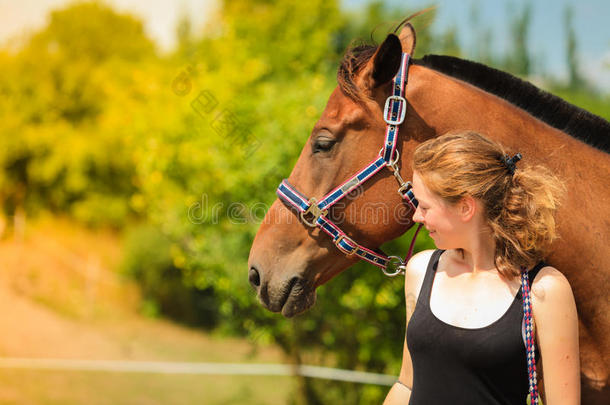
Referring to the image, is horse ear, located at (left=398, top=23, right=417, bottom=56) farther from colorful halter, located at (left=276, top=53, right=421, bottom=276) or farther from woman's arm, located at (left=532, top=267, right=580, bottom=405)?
woman's arm, located at (left=532, top=267, right=580, bottom=405)

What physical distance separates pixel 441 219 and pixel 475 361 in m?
0.45

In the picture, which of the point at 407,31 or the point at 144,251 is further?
the point at 144,251

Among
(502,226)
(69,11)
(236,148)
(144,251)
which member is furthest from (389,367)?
(69,11)

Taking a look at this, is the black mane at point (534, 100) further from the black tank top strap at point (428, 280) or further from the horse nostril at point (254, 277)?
the horse nostril at point (254, 277)

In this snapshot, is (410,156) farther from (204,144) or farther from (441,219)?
(204,144)

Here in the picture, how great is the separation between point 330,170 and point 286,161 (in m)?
3.59

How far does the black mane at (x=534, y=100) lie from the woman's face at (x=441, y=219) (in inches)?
29.6

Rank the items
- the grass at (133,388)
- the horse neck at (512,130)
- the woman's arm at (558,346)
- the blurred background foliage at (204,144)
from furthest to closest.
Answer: the grass at (133,388), the blurred background foliage at (204,144), the horse neck at (512,130), the woman's arm at (558,346)

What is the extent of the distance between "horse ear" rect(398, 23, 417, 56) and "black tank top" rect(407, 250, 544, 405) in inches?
46.4

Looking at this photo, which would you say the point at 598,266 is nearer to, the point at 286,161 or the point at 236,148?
the point at 286,161

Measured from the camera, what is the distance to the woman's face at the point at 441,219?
168cm

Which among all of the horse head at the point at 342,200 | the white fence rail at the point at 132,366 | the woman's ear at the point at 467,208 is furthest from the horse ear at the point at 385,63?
the white fence rail at the point at 132,366

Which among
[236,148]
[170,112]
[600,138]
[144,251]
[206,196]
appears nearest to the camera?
[600,138]

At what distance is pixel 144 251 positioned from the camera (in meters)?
14.8
